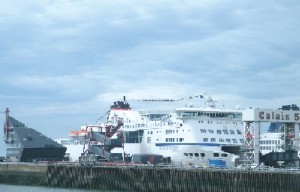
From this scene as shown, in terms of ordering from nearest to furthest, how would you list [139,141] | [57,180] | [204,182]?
[204,182]
[57,180]
[139,141]

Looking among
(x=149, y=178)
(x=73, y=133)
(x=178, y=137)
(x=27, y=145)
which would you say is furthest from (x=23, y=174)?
(x=149, y=178)

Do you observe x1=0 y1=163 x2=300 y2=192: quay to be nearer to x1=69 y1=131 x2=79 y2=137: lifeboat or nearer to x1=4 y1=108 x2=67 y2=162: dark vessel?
x1=4 y1=108 x2=67 y2=162: dark vessel

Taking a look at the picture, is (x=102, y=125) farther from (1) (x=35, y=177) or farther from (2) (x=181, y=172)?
(2) (x=181, y=172)

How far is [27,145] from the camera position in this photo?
9869 centimetres

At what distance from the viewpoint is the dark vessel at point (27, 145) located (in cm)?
9831

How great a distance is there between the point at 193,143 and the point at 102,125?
23.0m

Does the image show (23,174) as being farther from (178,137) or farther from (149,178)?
(149,178)

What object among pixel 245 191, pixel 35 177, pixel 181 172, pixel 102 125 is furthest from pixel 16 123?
pixel 245 191

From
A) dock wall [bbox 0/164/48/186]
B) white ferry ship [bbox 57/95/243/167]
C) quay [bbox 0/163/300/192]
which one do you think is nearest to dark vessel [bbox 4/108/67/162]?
white ferry ship [bbox 57/95/243/167]

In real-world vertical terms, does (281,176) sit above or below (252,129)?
below

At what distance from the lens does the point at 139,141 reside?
289 feet

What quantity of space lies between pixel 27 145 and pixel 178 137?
2888 cm

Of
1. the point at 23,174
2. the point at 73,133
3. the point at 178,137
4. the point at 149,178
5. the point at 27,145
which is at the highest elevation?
the point at 73,133

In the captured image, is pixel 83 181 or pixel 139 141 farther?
pixel 139 141
